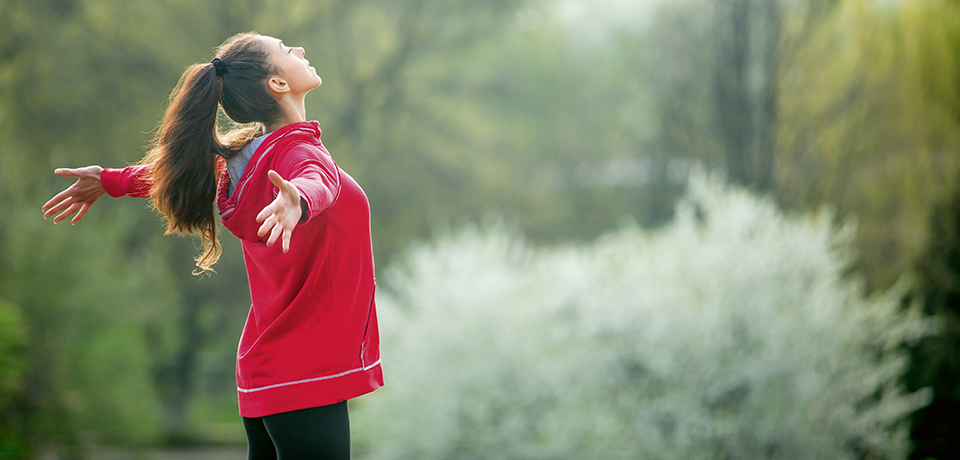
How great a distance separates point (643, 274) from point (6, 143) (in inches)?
225

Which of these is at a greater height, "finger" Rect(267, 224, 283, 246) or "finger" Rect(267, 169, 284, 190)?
"finger" Rect(267, 169, 284, 190)

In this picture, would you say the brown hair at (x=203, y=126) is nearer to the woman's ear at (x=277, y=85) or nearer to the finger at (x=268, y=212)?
the woman's ear at (x=277, y=85)

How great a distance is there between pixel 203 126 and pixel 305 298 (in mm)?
366

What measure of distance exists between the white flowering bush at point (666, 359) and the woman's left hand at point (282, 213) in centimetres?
422

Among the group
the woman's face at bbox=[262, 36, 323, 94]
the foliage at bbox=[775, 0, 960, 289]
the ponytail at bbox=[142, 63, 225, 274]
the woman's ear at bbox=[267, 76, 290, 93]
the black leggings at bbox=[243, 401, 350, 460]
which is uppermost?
the foliage at bbox=[775, 0, 960, 289]

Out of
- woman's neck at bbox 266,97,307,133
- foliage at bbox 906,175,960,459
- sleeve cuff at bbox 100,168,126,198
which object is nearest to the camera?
woman's neck at bbox 266,97,307,133

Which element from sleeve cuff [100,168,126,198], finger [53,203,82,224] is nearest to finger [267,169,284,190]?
sleeve cuff [100,168,126,198]

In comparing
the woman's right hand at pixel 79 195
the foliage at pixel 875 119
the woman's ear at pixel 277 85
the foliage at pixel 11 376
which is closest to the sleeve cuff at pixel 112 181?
the woman's right hand at pixel 79 195

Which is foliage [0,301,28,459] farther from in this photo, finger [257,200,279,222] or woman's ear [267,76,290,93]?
finger [257,200,279,222]

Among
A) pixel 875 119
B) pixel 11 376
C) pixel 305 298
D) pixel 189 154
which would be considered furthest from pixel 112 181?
pixel 875 119

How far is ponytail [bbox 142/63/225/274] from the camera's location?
4.15 feet

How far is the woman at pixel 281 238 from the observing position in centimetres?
123

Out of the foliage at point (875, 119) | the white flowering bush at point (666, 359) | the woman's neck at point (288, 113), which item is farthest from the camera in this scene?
the foliage at point (875, 119)

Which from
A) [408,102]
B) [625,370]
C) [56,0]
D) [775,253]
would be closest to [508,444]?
[625,370]
